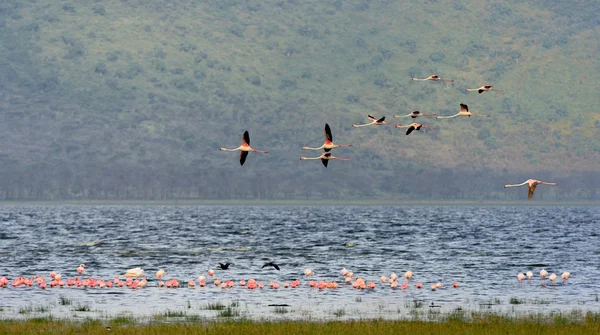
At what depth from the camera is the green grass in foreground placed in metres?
41.1

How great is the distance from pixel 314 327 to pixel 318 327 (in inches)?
6.0

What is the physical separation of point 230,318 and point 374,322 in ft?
20.1

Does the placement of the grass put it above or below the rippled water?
below

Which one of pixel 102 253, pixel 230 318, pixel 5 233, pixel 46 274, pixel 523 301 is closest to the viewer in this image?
pixel 230 318

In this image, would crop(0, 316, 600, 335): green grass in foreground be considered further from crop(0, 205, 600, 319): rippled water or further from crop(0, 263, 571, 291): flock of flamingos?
crop(0, 263, 571, 291): flock of flamingos

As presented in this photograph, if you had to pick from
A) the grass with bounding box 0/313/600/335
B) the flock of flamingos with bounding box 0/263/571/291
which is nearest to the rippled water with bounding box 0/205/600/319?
the flock of flamingos with bounding box 0/263/571/291

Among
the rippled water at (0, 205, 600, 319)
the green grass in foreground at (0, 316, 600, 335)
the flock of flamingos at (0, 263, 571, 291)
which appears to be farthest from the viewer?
the flock of flamingos at (0, 263, 571, 291)

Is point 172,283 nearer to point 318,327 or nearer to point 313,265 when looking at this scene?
point 318,327

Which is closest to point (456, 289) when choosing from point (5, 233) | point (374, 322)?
point (374, 322)

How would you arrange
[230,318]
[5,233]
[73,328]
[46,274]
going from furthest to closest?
[5,233] < [46,274] < [230,318] < [73,328]

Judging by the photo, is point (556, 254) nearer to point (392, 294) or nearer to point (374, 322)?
point (392, 294)

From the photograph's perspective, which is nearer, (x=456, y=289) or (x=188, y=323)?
(x=188, y=323)

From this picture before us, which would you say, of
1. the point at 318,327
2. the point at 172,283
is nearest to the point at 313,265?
the point at 172,283

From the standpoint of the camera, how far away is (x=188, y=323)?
44312 millimetres
